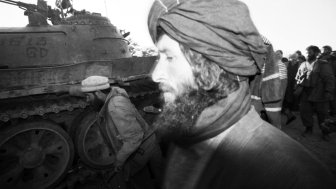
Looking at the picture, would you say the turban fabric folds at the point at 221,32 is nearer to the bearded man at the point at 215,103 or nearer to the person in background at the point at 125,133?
the bearded man at the point at 215,103

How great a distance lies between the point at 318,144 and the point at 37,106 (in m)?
6.93

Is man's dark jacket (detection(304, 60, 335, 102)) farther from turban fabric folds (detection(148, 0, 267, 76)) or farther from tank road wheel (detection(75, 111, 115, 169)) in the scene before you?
turban fabric folds (detection(148, 0, 267, 76))

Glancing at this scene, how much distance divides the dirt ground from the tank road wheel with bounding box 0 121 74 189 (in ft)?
17.9

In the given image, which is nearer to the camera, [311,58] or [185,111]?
[185,111]

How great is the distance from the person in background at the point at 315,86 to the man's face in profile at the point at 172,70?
243 inches

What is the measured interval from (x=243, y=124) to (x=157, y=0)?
1.00 m

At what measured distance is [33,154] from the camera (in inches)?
178

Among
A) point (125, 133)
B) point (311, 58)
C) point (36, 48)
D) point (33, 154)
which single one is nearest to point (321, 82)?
point (311, 58)

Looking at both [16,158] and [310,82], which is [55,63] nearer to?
[16,158]

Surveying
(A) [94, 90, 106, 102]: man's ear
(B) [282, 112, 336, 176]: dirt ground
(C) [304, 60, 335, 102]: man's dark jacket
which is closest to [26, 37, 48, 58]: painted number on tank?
(A) [94, 90, 106, 102]: man's ear

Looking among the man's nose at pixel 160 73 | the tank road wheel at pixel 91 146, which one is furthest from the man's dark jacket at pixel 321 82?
the man's nose at pixel 160 73

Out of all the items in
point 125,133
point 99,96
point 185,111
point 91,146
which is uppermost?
point 185,111

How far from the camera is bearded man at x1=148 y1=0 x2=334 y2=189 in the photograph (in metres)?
1.11

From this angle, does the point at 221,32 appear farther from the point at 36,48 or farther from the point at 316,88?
the point at 316,88
